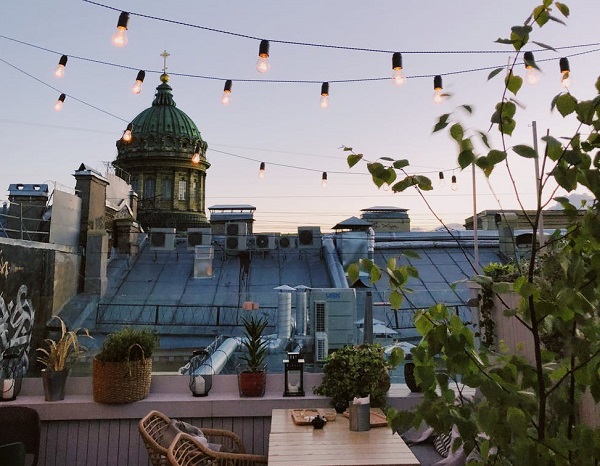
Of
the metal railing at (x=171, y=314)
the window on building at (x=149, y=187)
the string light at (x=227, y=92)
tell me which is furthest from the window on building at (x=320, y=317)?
the window on building at (x=149, y=187)

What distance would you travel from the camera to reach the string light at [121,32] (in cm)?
546

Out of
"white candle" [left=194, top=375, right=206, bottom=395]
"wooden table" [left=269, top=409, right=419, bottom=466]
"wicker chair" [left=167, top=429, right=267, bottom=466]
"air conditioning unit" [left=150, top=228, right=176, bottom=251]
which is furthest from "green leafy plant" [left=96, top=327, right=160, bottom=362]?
"air conditioning unit" [left=150, top=228, right=176, bottom=251]

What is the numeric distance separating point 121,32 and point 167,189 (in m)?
42.8

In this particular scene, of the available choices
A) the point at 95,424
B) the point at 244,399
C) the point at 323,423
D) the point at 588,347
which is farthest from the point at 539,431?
the point at 95,424

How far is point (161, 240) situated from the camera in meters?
21.8

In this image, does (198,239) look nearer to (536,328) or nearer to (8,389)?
(8,389)

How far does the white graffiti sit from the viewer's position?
12203mm

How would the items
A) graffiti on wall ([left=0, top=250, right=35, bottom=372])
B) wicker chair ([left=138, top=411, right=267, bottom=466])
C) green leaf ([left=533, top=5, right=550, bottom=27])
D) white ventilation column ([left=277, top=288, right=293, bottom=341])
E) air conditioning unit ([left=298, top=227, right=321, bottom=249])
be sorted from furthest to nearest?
air conditioning unit ([left=298, top=227, right=321, bottom=249])
white ventilation column ([left=277, top=288, right=293, bottom=341])
graffiti on wall ([left=0, top=250, right=35, bottom=372])
wicker chair ([left=138, top=411, right=267, bottom=466])
green leaf ([left=533, top=5, right=550, bottom=27])

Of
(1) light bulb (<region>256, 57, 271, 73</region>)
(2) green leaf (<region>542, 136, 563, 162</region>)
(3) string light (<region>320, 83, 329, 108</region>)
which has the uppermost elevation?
(3) string light (<region>320, 83, 329, 108</region>)

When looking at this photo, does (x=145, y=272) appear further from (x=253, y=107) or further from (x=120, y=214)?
(x=253, y=107)

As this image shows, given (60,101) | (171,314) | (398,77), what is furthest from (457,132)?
(171,314)

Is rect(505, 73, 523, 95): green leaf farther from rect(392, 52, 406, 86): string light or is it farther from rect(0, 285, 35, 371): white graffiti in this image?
rect(0, 285, 35, 371): white graffiti

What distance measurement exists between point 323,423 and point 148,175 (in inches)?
1809

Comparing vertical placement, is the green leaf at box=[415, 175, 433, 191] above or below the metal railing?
above
